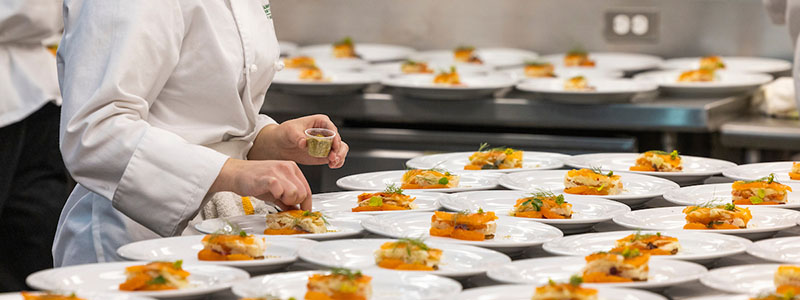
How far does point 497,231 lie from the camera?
196 centimetres

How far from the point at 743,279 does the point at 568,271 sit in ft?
0.83

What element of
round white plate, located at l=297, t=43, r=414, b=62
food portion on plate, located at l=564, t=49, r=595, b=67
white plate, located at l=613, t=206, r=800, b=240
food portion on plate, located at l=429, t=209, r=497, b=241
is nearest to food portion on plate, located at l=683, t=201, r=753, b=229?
white plate, located at l=613, t=206, r=800, b=240

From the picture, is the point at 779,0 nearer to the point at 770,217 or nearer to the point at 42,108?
the point at 770,217

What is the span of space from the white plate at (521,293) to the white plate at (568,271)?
0.05m

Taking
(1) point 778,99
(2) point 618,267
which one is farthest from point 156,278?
(1) point 778,99

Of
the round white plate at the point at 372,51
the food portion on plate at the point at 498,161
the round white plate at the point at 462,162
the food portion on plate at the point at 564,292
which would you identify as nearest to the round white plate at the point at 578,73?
the round white plate at the point at 372,51

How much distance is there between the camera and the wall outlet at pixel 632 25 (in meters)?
4.81

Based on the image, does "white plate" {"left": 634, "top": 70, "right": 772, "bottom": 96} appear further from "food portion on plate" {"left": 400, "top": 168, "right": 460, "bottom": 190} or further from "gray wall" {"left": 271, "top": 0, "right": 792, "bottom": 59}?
"food portion on plate" {"left": 400, "top": 168, "right": 460, "bottom": 190}

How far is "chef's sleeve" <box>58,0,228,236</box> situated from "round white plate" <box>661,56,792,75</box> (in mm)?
2979

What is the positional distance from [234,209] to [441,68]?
2.39 meters

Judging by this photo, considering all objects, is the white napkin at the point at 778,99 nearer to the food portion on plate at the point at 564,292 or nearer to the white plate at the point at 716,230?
the white plate at the point at 716,230

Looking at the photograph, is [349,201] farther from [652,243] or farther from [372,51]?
[372,51]

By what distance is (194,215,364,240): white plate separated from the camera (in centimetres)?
192

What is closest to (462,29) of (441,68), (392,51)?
(392,51)
